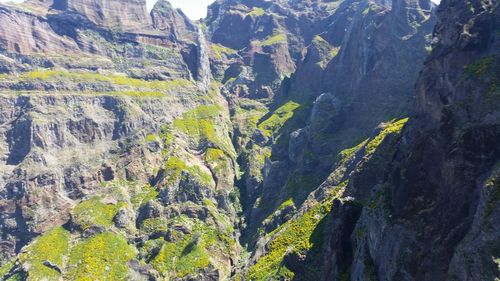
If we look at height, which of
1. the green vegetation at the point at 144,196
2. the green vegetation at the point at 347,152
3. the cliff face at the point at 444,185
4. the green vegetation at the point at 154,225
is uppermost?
the cliff face at the point at 444,185

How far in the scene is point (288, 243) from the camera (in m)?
123

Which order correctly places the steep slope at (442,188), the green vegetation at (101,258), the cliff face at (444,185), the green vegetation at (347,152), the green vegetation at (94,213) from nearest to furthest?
the cliff face at (444,185) → the steep slope at (442,188) → the green vegetation at (101,258) → the green vegetation at (347,152) → the green vegetation at (94,213)

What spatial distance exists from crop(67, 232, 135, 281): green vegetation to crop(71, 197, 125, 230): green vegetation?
677cm

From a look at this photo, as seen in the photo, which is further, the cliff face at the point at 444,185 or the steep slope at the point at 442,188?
the steep slope at the point at 442,188

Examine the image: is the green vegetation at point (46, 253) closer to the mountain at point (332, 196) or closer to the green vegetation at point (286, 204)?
the mountain at point (332, 196)

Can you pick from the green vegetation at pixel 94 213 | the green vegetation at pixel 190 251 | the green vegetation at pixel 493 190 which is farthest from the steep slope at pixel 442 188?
the green vegetation at pixel 94 213

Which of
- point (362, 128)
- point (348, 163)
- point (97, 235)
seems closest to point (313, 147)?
point (362, 128)

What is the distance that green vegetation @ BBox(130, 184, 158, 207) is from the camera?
591 ft

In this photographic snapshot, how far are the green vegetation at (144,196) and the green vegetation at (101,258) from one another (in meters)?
23.2

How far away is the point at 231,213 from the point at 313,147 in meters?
50.7

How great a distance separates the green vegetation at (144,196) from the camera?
591ft

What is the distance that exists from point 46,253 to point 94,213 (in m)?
25.1

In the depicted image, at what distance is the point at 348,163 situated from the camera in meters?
141

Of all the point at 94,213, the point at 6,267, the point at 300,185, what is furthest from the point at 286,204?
the point at 6,267
